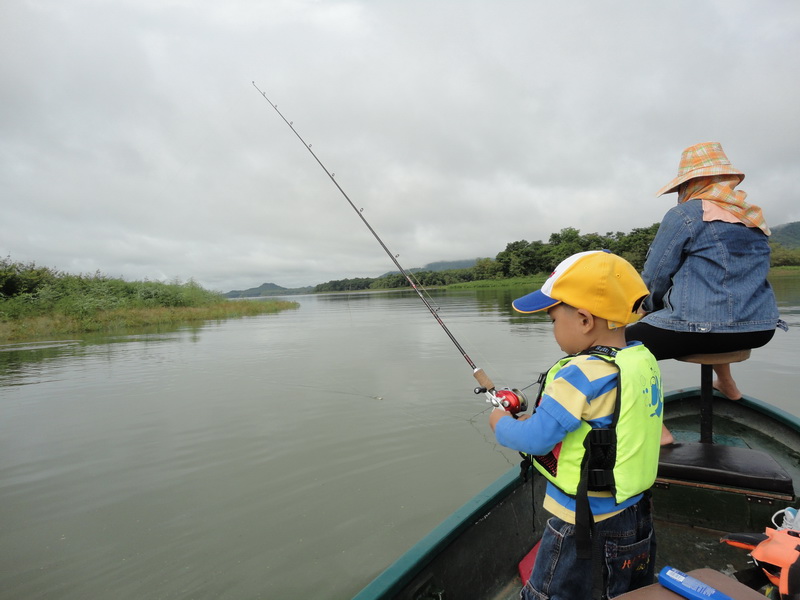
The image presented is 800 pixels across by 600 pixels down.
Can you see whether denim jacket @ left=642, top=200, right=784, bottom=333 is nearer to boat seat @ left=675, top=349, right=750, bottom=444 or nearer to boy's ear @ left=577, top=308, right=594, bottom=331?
boat seat @ left=675, top=349, right=750, bottom=444

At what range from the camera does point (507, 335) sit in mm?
15328

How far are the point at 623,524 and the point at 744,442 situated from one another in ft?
8.33

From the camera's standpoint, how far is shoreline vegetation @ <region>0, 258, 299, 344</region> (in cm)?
2198

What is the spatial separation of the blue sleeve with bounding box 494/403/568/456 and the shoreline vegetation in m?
24.9

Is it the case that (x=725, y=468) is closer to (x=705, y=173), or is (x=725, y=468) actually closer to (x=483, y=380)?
(x=483, y=380)

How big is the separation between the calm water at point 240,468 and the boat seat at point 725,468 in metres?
2.39

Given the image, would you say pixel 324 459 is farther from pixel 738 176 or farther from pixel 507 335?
pixel 507 335

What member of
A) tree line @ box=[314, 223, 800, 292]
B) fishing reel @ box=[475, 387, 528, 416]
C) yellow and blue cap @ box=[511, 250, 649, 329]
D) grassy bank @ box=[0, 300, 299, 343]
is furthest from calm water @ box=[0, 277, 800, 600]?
tree line @ box=[314, 223, 800, 292]

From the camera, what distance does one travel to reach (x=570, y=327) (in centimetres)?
166

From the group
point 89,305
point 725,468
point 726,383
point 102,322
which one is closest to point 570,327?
point 725,468

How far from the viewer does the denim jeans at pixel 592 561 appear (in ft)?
4.97

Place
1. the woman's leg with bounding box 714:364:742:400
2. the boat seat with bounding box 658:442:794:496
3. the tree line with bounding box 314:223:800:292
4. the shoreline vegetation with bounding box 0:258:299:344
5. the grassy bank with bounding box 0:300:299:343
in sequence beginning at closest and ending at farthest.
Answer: the boat seat with bounding box 658:442:794:496 → the woman's leg with bounding box 714:364:742:400 → the grassy bank with bounding box 0:300:299:343 → the shoreline vegetation with bounding box 0:258:299:344 → the tree line with bounding box 314:223:800:292

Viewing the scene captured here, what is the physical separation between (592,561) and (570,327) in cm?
85

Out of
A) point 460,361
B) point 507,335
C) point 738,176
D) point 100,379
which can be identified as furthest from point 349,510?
point 507,335
